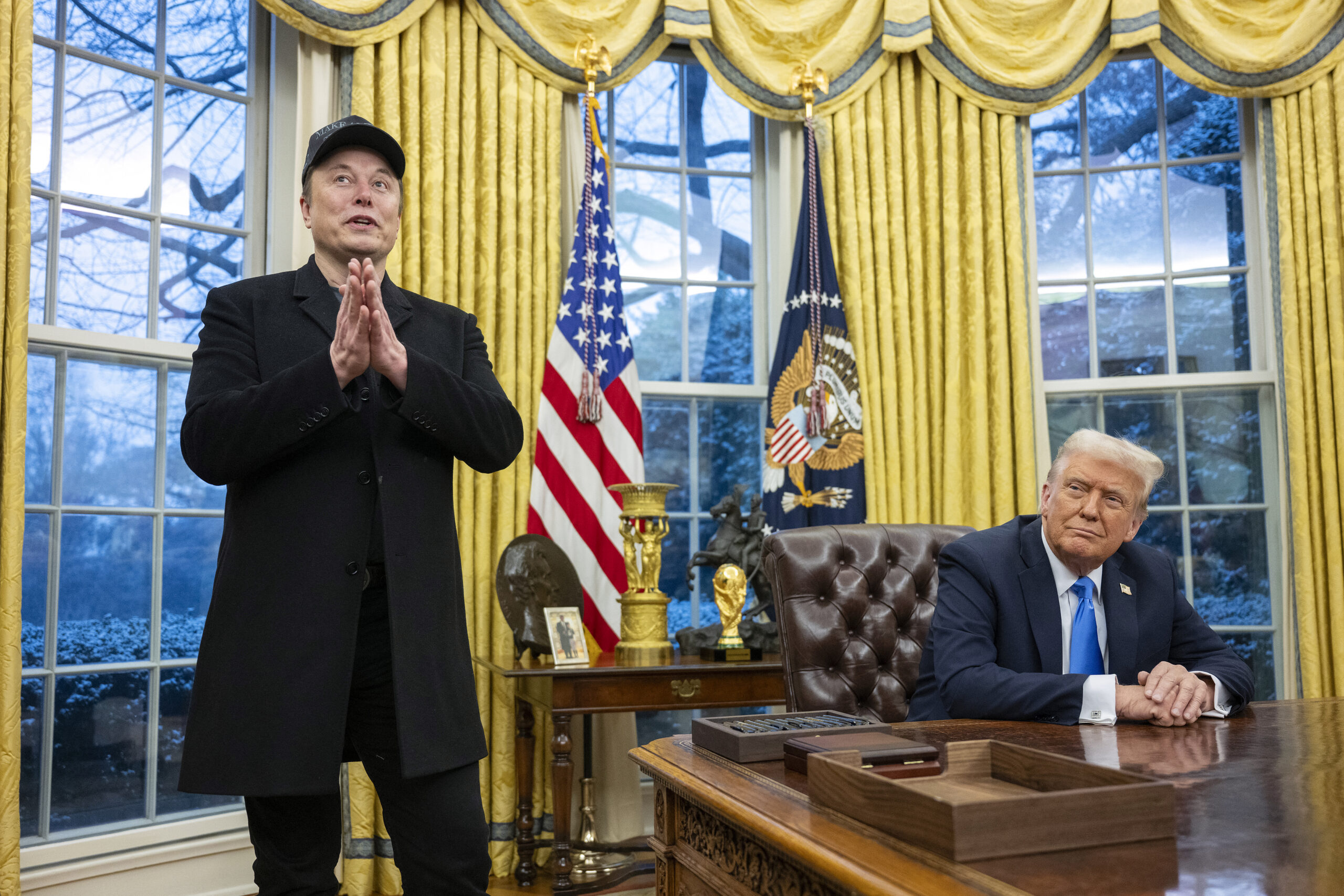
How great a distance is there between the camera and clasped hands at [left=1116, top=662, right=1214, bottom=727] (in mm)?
1480

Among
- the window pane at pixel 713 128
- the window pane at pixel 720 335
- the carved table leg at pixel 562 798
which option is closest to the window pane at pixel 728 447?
the window pane at pixel 720 335

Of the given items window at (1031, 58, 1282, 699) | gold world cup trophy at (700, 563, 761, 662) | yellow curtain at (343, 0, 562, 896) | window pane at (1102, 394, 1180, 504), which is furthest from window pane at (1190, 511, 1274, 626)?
yellow curtain at (343, 0, 562, 896)

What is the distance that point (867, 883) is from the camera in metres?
0.71

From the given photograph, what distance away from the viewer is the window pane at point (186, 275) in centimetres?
318

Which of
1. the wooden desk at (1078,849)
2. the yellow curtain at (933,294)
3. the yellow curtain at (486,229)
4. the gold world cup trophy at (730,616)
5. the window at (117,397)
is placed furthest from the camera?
the yellow curtain at (933,294)

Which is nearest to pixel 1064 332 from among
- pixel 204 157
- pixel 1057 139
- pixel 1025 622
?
pixel 1057 139

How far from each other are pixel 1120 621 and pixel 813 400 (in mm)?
1988

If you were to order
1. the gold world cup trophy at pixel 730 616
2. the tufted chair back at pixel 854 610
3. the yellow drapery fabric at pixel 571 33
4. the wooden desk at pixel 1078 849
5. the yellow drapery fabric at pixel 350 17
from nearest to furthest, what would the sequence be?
the wooden desk at pixel 1078 849 → the tufted chair back at pixel 854 610 → the gold world cup trophy at pixel 730 616 → the yellow drapery fabric at pixel 350 17 → the yellow drapery fabric at pixel 571 33

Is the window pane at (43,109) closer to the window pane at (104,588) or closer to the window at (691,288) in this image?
the window pane at (104,588)

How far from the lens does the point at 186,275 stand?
10.6 ft

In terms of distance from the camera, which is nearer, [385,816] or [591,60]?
[385,816]

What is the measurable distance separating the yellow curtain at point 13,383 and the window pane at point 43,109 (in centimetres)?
29

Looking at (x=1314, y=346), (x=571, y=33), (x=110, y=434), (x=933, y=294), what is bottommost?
(x=110, y=434)

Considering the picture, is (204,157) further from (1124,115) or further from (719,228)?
(1124,115)
